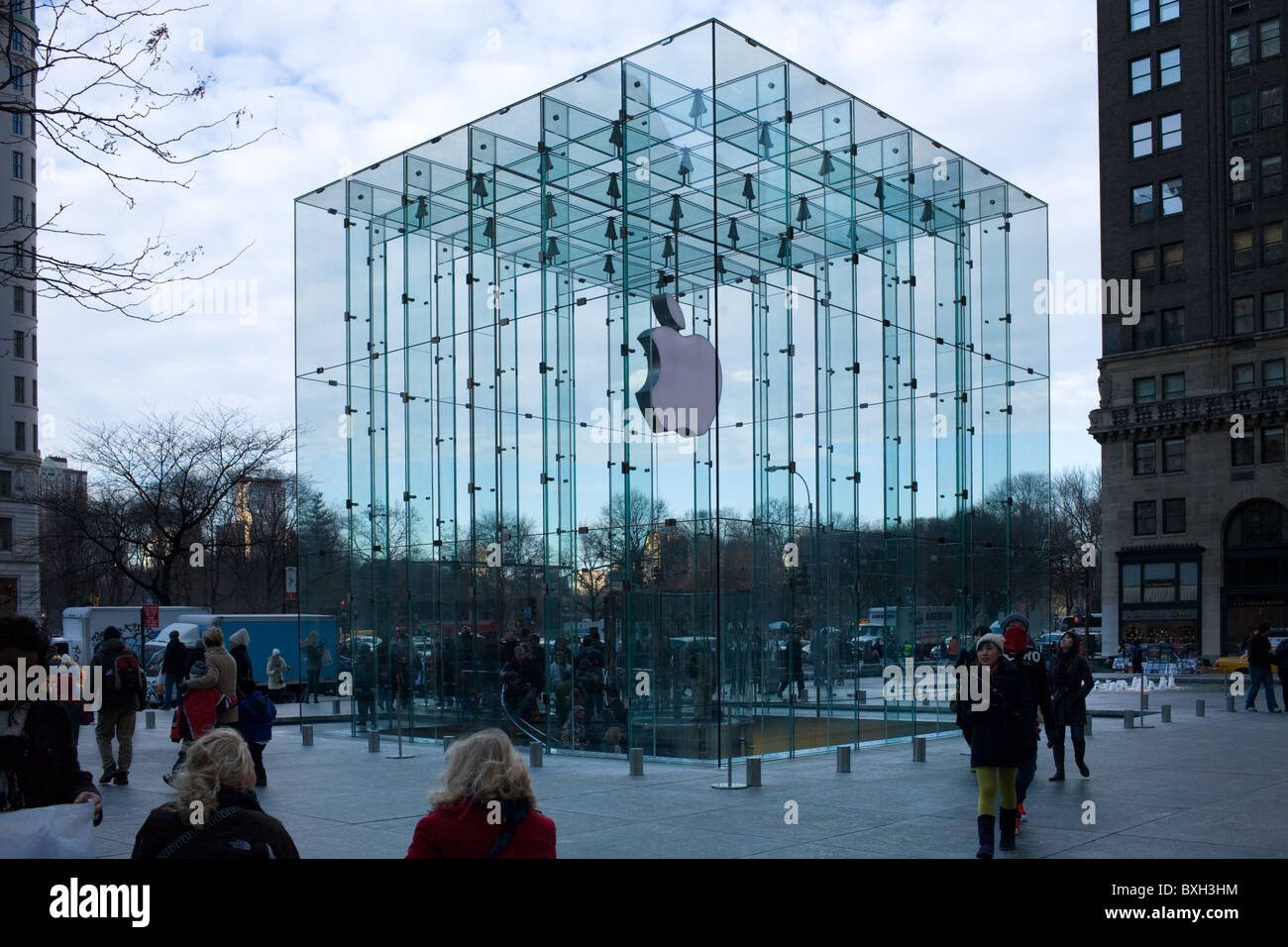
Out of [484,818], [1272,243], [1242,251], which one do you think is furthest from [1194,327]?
[484,818]

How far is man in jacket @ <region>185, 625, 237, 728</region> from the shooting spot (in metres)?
13.5

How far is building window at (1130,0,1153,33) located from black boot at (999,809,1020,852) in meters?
59.8

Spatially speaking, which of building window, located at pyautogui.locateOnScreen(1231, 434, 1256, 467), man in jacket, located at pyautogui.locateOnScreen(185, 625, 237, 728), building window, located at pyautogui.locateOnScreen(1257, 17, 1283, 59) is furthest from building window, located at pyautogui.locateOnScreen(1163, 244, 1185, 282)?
man in jacket, located at pyautogui.locateOnScreen(185, 625, 237, 728)

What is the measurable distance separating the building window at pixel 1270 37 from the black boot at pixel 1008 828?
56.4 metres

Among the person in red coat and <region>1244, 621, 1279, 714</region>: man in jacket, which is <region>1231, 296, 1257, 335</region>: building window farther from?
the person in red coat

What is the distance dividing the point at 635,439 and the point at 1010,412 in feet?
27.9

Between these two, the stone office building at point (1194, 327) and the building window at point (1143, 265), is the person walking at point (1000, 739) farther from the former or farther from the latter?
the building window at point (1143, 265)

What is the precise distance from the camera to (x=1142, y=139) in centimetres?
6062

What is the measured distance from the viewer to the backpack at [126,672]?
570 inches

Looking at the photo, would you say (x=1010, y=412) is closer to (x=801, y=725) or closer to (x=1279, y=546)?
(x=801, y=725)

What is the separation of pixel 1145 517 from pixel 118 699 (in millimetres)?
55327

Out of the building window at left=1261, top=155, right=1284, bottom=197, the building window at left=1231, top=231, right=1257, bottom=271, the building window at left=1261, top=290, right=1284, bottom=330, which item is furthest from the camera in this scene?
the building window at left=1231, top=231, right=1257, bottom=271
